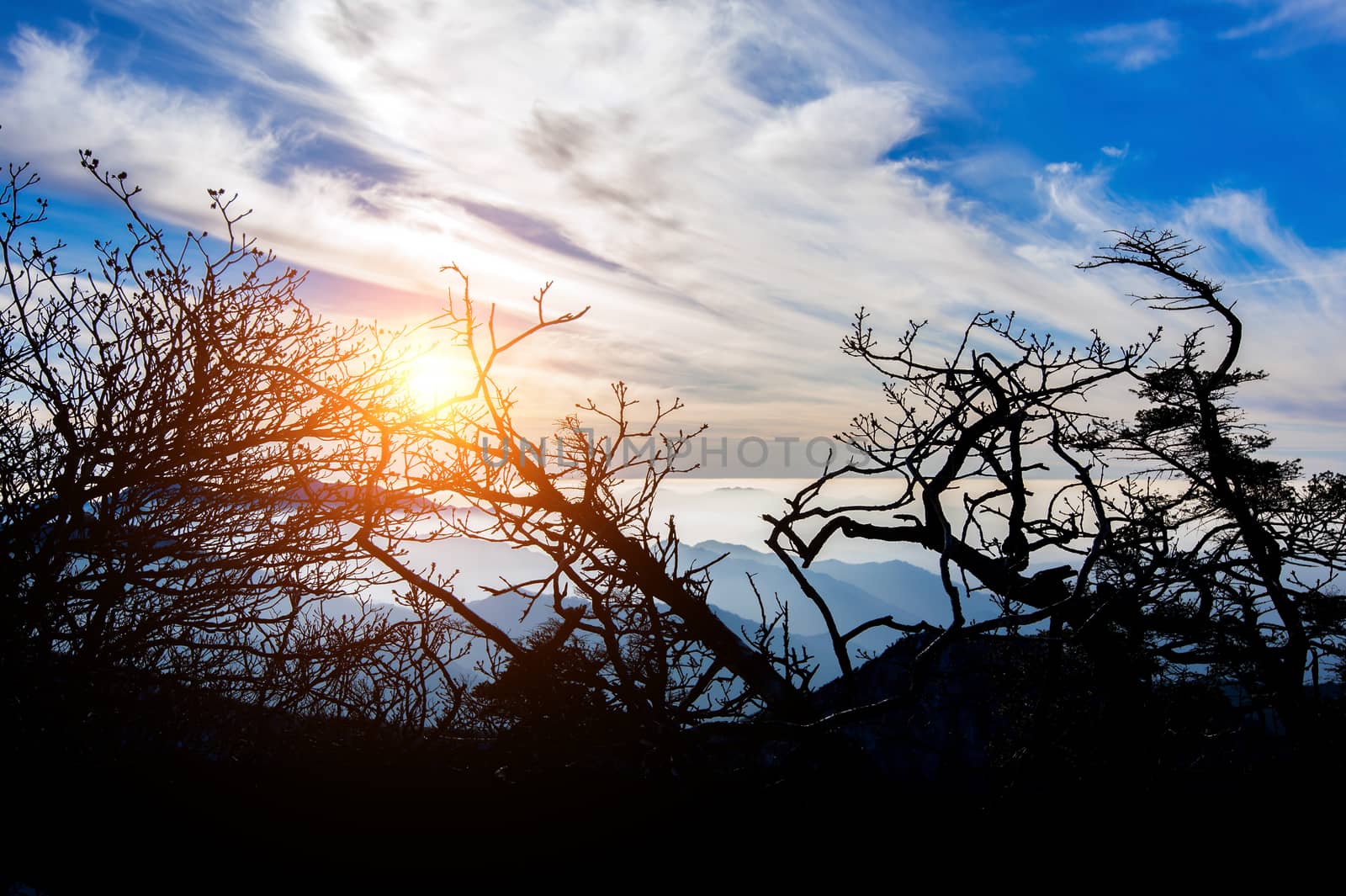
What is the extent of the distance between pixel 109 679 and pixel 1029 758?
16.4 ft

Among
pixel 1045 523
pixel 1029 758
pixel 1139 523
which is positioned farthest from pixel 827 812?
pixel 1045 523

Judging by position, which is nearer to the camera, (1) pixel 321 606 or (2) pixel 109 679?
(2) pixel 109 679

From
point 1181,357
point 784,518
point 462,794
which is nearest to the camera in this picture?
point 462,794

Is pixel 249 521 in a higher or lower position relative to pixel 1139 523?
higher

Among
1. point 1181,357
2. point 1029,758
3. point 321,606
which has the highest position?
point 1181,357

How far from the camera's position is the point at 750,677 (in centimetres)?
331

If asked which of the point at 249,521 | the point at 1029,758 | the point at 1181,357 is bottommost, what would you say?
the point at 1029,758

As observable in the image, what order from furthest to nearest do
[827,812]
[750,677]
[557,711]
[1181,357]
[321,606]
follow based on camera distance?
[321,606] → [1181,357] → [750,677] → [557,711] → [827,812]

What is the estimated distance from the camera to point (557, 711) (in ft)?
9.86

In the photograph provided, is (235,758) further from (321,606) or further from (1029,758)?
(321,606)

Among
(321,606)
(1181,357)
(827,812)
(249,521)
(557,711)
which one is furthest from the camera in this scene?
(321,606)

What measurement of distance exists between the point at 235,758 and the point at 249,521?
10.9 feet

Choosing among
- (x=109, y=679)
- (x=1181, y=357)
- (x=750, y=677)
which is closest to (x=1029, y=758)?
(x=750, y=677)

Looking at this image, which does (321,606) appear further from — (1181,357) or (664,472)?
(1181,357)
